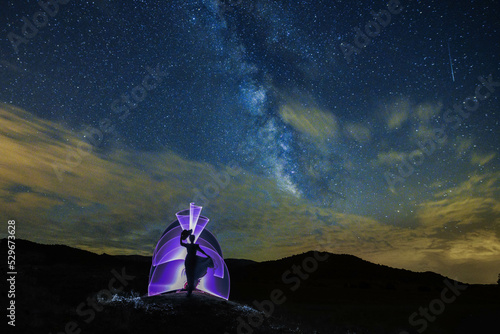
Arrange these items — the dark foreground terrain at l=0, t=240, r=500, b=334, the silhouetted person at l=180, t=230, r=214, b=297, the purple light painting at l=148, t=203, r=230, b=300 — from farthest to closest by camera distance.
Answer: the purple light painting at l=148, t=203, r=230, b=300
the silhouetted person at l=180, t=230, r=214, b=297
the dark foreground terrain at l=0, t=240, r=500, b=334

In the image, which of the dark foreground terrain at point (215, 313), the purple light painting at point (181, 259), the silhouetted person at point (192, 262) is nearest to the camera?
the dark foreground terrain at point (215, 313)

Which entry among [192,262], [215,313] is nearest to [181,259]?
[192,262]

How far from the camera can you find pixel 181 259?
16.8m

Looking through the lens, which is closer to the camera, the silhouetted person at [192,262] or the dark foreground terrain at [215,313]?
the dark foreground terrain at [215,313]

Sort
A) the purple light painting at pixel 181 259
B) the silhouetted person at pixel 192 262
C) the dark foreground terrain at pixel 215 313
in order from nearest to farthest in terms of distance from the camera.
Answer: the dark foreground terrain at pixel 215 313
the silhouetted person at pixel 192 262
the purple light painting at pixel 181 259

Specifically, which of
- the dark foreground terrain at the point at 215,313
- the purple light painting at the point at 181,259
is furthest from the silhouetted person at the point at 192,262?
the purple light painting at the point at 181,259

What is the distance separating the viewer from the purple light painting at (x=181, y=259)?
15.2 meters

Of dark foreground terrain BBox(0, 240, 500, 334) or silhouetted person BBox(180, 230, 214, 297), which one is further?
silhouetted person BBox(180, 230, 214, 297)

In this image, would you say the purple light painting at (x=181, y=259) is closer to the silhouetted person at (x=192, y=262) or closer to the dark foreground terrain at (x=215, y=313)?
the silhouetted person at (x=192, y=262)

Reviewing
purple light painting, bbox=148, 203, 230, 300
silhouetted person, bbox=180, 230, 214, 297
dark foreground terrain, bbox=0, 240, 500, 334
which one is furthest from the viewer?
purple light painting, bbox=148, 203, 230, 300

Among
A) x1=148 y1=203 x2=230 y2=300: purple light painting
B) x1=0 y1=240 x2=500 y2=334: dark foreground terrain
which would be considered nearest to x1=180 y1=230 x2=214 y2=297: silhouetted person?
x1=0 y1=240 x2=500 y2=334: dark foreground terrain

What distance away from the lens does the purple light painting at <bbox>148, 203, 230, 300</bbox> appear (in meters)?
15.2

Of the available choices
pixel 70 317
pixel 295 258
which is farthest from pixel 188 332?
pixel 295 258

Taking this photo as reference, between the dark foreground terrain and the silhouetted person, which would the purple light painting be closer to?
the silhouetted person
